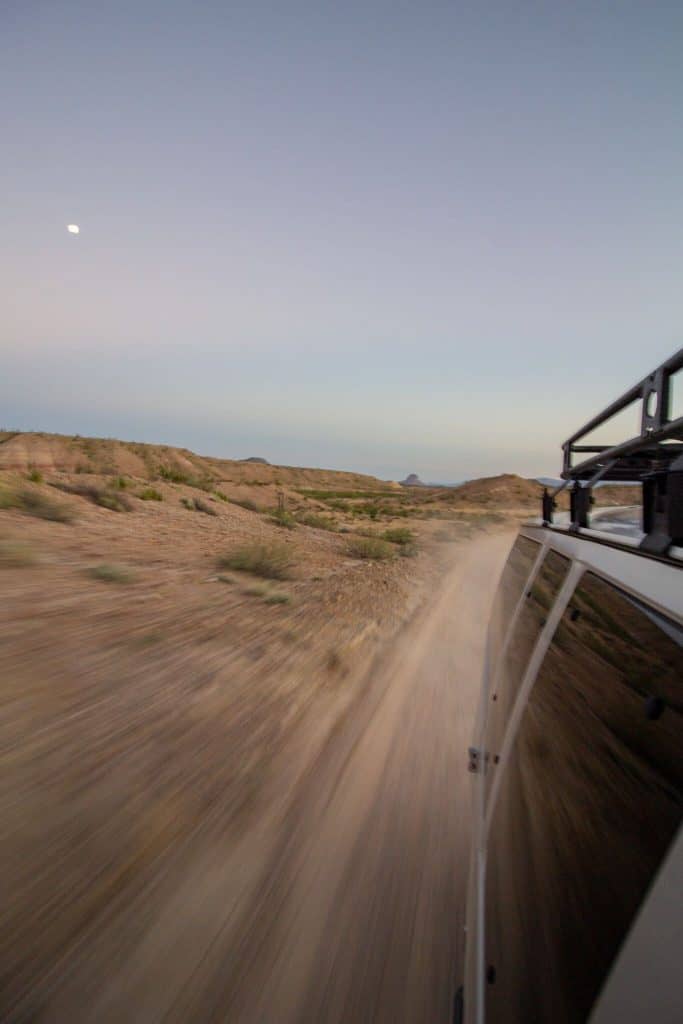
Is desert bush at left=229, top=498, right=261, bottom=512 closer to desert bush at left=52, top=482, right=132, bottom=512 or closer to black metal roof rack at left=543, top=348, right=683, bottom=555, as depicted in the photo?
desert bush at left=52, top=482, right=132, bottom=512

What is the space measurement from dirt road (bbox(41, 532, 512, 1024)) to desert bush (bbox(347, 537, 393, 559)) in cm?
1088

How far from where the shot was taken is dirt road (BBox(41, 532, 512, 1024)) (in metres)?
2.11

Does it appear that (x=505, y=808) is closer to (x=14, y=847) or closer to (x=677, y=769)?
(x=677, y=769)

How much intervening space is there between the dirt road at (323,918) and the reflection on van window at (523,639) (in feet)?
2.72

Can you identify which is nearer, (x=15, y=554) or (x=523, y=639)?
(x=523, y=639)

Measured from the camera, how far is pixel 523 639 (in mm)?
2367

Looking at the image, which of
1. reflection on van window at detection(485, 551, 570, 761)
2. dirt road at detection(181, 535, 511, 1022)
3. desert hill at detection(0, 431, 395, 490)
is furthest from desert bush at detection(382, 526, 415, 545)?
desert hill at detection(0, 431, 395, 490)

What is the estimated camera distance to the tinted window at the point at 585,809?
2.88 feet

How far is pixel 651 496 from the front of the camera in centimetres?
164

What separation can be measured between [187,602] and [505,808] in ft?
20.9

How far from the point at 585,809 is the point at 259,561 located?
9.72 metres

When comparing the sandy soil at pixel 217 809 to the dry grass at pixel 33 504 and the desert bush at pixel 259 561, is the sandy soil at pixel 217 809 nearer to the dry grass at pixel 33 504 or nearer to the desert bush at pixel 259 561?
the desert bush at pixel 259 561

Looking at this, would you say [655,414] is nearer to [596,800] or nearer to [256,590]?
[596,800]

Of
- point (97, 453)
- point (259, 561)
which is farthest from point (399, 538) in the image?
point (97, 453)
